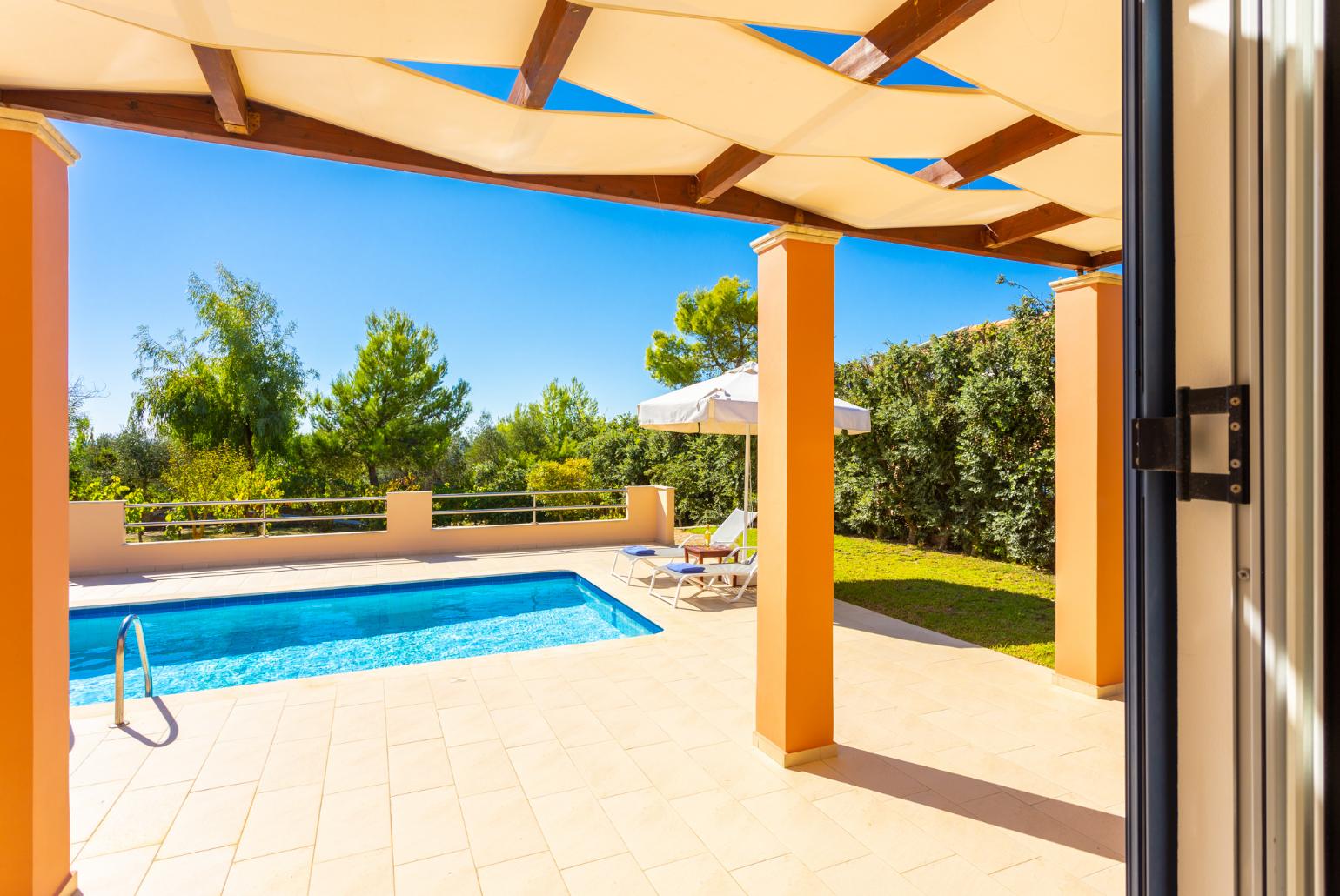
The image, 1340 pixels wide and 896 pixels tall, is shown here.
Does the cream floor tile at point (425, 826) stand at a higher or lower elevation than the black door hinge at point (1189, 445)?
lower

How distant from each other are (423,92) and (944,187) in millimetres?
2409

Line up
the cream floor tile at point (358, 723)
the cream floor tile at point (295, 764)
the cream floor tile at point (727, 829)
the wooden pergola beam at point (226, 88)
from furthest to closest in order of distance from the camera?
the cream floor tile at point (358, 723) < the cream floor tile at point (295, 764) < the cream floor tile at point (727, 829) < the wooden pergola beam at point (226, 88)

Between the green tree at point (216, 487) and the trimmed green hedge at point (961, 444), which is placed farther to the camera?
the green tree at point (216, 487)

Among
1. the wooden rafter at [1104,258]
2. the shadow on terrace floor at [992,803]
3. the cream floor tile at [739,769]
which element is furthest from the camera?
the wooden rafter at [1104,258]

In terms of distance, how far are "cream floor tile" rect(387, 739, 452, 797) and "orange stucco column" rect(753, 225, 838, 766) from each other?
1.82 m

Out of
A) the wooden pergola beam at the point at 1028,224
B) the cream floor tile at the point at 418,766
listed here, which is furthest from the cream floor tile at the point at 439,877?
the wooden pergola beam at the point at 1028,224

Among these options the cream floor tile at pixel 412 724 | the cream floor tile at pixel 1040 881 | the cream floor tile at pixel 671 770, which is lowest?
the cream floor tile at pixel 1040 881

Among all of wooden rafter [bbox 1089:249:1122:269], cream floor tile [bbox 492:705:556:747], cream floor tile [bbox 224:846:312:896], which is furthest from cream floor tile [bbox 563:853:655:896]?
wooden rafter [bbox 1089:249:1122:269]

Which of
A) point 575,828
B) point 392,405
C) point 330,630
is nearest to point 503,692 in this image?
point 575,828

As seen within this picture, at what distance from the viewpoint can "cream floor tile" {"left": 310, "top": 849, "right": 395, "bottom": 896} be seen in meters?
2.64

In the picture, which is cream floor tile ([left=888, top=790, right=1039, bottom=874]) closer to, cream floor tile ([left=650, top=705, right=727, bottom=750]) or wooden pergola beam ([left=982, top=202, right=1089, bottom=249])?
cream floor tile ([left=650, top=705, right=727, bottom=750])

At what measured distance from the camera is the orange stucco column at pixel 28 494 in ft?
7.47

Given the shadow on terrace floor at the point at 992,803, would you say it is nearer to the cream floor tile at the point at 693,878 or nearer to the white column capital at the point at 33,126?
the cream floor tile at the point at 693,878

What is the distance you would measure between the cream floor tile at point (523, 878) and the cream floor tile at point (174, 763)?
6.54ft
